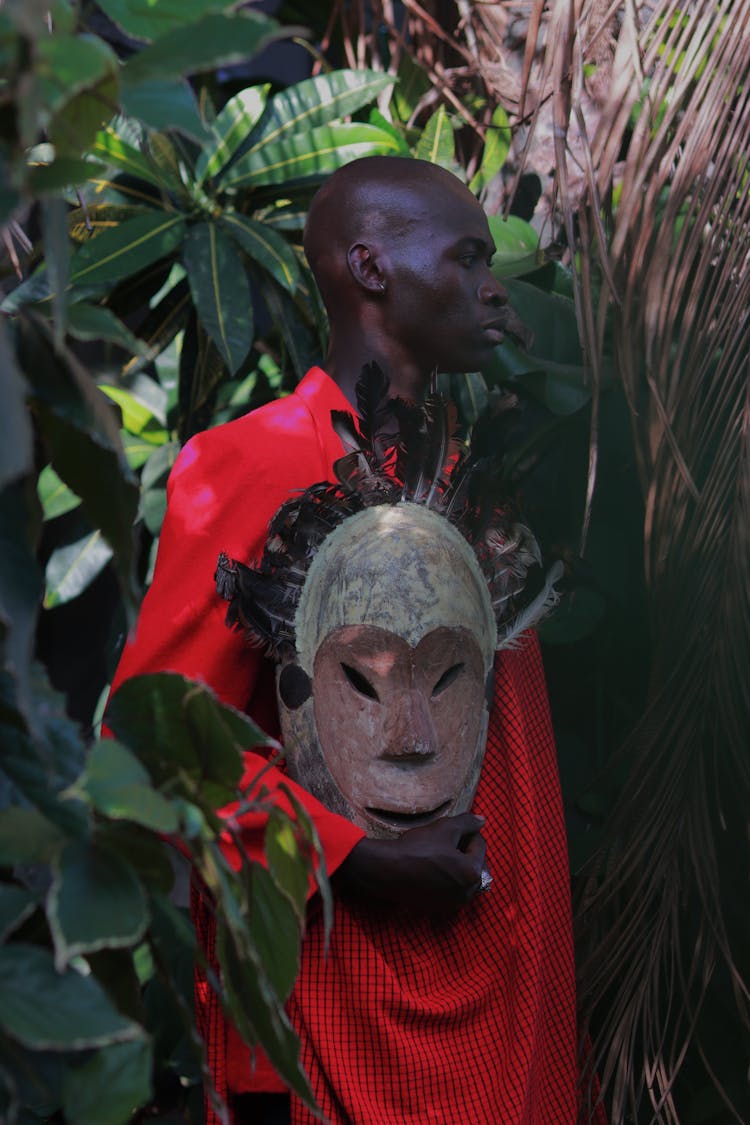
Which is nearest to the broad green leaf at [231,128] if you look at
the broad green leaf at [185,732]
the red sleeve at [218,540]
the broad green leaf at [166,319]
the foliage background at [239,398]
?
the foliage background at [239,398]

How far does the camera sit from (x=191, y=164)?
261 centimetres

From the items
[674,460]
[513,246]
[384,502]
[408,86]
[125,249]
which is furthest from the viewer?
[408,86]

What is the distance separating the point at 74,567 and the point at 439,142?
1144mm

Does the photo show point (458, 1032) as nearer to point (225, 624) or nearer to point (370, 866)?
point (370, 866)

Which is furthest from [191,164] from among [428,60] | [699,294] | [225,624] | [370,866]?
[370,866]

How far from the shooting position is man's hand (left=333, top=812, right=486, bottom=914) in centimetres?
138

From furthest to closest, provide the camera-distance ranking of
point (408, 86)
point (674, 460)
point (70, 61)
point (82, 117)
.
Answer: point (408, 86) → point (674, 460) → point (82, 117) → point (70, 61)

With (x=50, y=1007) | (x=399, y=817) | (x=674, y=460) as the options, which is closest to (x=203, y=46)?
(x=50, y=1007)

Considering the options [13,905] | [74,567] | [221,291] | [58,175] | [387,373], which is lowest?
[74,567]

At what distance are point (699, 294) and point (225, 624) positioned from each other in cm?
92

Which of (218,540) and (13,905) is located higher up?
(13,905)

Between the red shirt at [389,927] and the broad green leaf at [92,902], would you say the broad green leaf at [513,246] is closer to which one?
the red shirt at [389,927]

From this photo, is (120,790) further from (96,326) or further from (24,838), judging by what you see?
(96,326)

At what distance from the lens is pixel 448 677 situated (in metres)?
1.43
